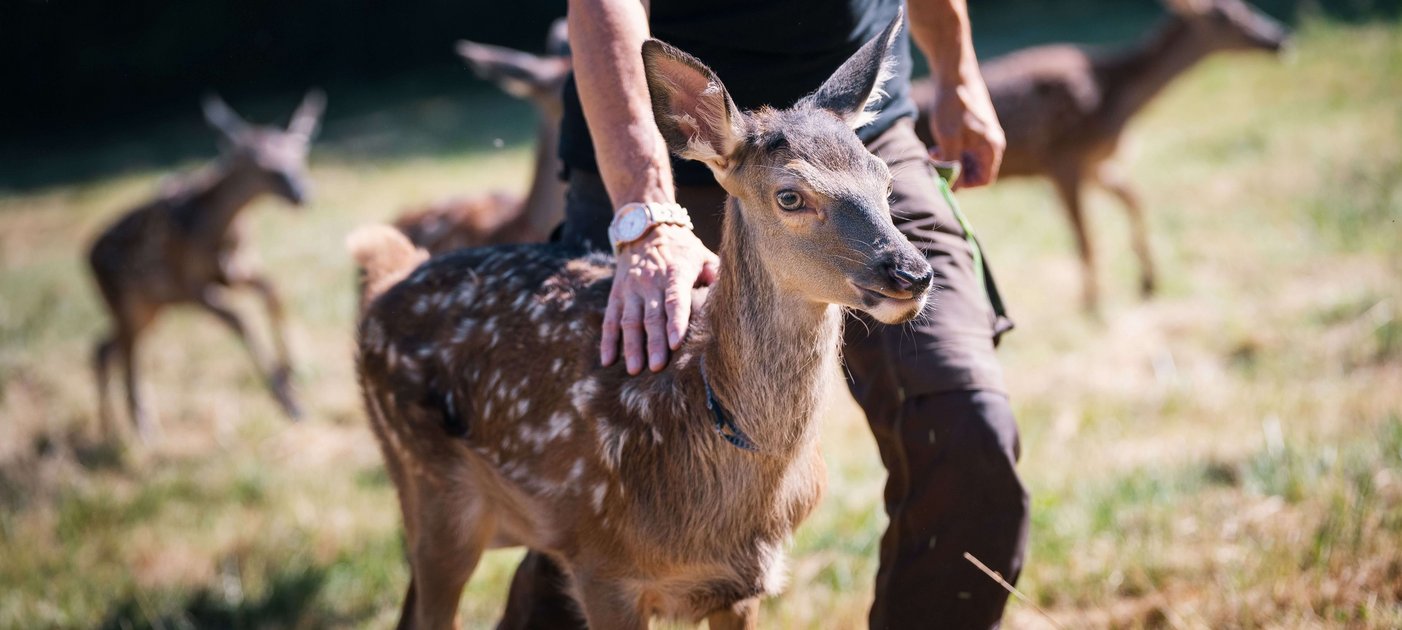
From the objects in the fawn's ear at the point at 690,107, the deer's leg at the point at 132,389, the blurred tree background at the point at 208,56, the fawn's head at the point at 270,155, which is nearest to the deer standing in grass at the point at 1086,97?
the fawn's head at the point at 270,155

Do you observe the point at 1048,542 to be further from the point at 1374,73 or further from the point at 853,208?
the point at 1374,73

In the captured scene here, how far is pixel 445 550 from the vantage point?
3322 mm

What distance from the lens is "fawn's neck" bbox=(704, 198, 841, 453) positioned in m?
2.65

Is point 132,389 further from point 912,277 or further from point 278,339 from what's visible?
point 912,277

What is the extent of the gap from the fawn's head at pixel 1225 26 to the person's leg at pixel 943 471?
7.60 m

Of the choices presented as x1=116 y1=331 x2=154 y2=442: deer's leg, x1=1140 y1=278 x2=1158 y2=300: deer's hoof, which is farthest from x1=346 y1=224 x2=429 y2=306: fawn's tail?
x1=1140 y1=278 x2=1158 y2=300: deer's hoof

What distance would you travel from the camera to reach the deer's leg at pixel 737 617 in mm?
2916

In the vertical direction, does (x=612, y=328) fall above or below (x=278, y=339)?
above

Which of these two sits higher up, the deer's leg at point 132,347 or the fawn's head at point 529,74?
the fawn's head at point 529,74

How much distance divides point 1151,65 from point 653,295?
24.8ft

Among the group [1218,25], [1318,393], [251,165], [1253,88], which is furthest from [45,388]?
[1253,88]

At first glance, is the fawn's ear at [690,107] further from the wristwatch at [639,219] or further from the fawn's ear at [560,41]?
the fawn's ear at [560,41]

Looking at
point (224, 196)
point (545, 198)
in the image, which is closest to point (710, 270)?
point (545, 198)

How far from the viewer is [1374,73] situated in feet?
36.1
